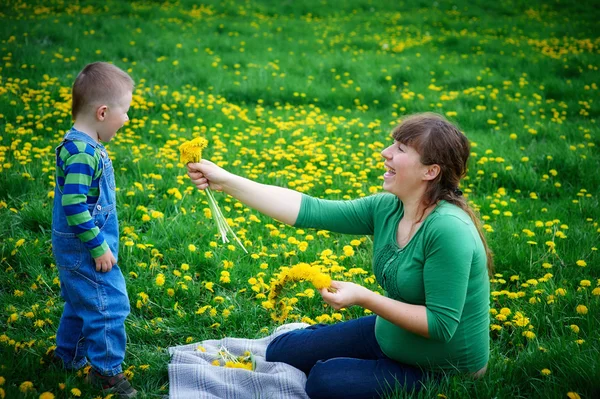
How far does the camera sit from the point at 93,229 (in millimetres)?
2295

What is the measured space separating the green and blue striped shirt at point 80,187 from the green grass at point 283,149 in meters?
0.65

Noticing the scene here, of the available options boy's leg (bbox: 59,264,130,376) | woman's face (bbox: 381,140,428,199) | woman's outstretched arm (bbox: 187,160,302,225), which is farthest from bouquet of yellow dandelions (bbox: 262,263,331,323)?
boy's leg (bbox: 59,264,130,376)

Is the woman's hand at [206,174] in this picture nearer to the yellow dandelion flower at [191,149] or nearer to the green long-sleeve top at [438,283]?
the yellow dandelion flower at [191,149]

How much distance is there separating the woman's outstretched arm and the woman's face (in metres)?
0.48

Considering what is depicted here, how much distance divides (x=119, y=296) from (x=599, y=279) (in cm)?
270

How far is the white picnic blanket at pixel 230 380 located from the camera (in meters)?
2.45

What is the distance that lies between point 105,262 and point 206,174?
59 centimetres

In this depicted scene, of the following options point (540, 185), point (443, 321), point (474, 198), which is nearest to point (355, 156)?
point (474, 198)

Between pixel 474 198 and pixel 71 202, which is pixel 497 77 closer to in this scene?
pixel 474 198

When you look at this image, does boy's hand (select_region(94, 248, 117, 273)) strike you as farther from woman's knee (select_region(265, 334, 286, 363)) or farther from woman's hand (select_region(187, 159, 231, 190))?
woman's knee (select_region(265, 334, 286, 363))

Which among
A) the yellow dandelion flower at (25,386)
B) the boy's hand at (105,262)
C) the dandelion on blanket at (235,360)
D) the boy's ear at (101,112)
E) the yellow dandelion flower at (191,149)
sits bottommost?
the dandelion on blanket at (235,360)

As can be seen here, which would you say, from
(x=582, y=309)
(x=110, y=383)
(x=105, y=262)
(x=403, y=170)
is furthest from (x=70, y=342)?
(x=582, y=309)

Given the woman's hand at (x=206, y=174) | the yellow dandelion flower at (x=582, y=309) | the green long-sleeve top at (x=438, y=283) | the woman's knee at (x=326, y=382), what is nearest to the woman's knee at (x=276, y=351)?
the woman's knee at (x=326, y=382)

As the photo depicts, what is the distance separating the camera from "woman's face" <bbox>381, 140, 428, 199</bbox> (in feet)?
7.71
